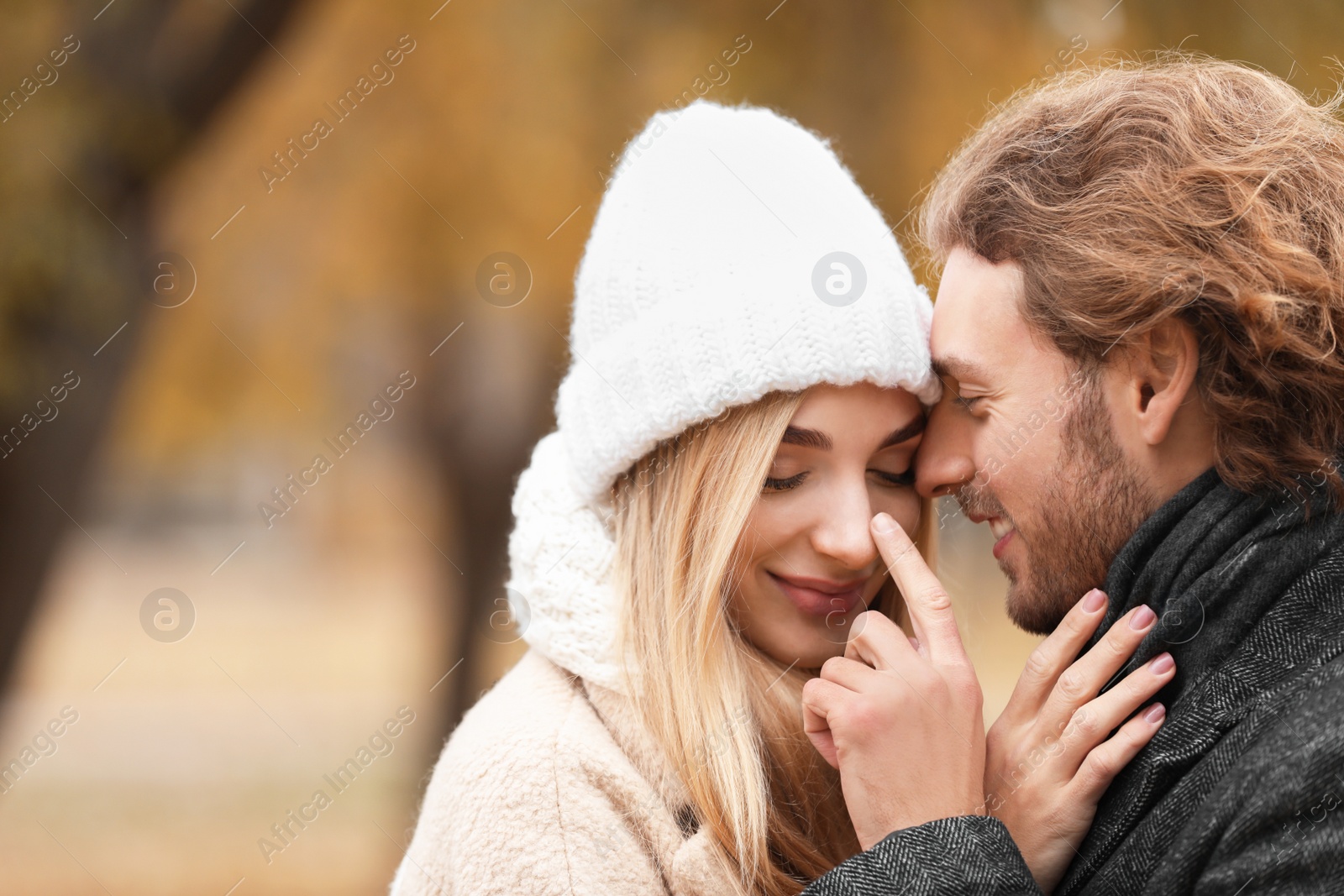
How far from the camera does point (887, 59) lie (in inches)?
198

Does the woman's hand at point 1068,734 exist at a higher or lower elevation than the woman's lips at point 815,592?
lower

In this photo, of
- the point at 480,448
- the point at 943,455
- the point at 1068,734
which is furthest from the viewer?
the point at 480,448

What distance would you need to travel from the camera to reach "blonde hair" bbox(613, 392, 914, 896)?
2365 mm

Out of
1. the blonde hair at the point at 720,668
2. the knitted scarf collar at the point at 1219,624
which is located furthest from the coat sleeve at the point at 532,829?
the knitted scarf collar at the point at 1219,624

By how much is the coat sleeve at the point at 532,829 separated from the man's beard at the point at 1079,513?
3.24 ft

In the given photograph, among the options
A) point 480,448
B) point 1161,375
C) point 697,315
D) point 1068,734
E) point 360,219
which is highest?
point 360,219

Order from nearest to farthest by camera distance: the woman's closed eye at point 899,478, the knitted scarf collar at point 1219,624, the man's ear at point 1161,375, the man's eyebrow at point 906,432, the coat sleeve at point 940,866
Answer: the coat sleeve at point 940,866 → the knitted scarf collar at point 1219,624 → the man's ear at point 1161,375 → the man's eyebrow at point 906,432 → the woman's closed eye at point 899,478

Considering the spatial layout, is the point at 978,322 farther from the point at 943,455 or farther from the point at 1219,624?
the point at 1219,624

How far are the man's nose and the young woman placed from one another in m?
0.04

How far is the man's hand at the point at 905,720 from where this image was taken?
215 centimetres

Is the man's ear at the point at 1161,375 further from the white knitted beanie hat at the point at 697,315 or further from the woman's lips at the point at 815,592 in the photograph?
the woman's lips at the point at 815,592

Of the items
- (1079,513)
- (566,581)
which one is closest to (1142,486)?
(1079,513)

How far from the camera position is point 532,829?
87.1 inches

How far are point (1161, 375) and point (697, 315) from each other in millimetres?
948
